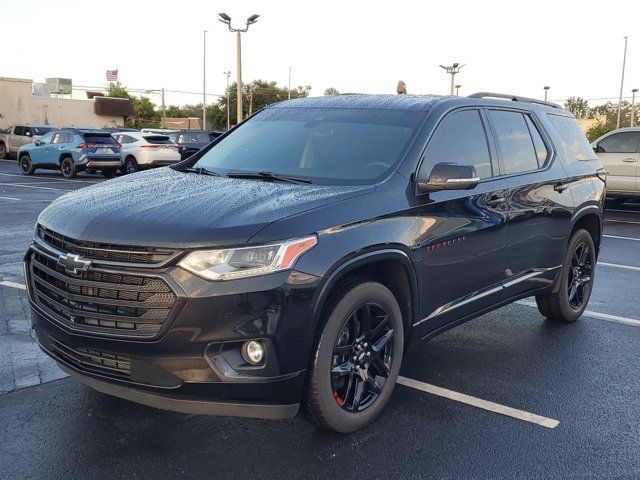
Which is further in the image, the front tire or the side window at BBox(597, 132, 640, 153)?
the side window at BBox(597, 132, 640, 153)

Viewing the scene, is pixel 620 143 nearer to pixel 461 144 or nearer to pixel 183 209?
pixel 461 144

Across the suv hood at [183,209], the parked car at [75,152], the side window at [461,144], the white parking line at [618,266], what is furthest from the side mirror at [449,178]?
the parked car at [75,152]

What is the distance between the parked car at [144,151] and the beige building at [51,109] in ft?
85.5

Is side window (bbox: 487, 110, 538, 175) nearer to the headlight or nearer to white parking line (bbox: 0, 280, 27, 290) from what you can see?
the headlight

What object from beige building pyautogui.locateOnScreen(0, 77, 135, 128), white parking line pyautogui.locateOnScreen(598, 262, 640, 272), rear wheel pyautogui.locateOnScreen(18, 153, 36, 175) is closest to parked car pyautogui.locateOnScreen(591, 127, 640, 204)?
white parking line pyautogui.locateOnScreen(598, 262, 640, 272)

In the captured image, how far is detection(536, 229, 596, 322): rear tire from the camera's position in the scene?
233 inches

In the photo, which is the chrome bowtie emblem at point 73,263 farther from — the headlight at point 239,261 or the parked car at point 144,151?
the parked car at point 144,151

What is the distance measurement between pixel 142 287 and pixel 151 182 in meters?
1.20

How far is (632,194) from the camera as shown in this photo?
15.3 m

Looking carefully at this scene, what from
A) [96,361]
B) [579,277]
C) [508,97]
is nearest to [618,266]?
[579,277]

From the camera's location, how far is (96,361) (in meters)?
3.39

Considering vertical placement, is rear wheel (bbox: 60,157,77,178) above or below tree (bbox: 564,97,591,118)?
below

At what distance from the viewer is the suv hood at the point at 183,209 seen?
10.6ft

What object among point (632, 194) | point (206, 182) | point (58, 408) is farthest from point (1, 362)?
point (632, 194)
